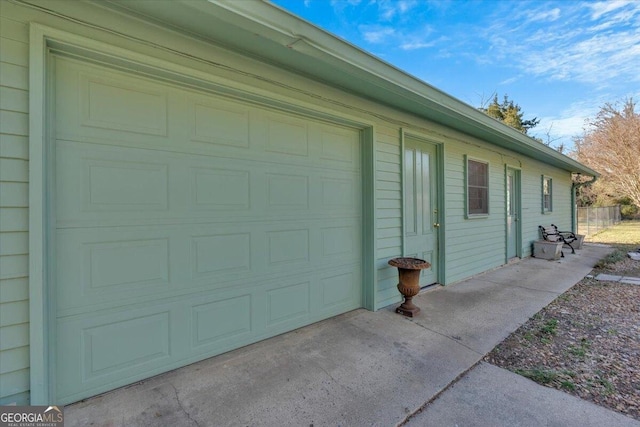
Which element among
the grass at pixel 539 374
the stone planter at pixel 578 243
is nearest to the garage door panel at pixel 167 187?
the grass at pixel 539 374

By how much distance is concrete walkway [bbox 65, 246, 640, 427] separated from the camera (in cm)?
164

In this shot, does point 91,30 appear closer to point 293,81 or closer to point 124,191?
point 124,191

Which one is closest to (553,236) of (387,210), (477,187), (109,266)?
(477,187)

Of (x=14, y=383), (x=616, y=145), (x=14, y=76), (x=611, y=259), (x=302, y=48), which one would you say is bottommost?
(x=611, y=259)

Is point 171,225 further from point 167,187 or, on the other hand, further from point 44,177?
point 44,177

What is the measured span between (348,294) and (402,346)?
2.96ft

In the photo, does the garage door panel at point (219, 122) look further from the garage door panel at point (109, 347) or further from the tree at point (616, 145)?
the tree at point (616, 145)

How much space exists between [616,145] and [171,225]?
62.8 feet

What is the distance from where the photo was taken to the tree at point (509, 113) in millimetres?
18906

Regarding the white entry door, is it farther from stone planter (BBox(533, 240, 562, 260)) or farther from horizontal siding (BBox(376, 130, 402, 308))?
stone planter (BBox(533, 240, 562, 260))

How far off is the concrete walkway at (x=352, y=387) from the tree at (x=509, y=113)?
2008 centimetres

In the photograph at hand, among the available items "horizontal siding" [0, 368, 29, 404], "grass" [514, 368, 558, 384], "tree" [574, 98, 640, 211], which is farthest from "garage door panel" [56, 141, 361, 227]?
"tree" [574, 98, 640, 211]

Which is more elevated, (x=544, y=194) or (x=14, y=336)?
(x=544, y=194)

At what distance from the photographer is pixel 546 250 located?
6.61 meters
